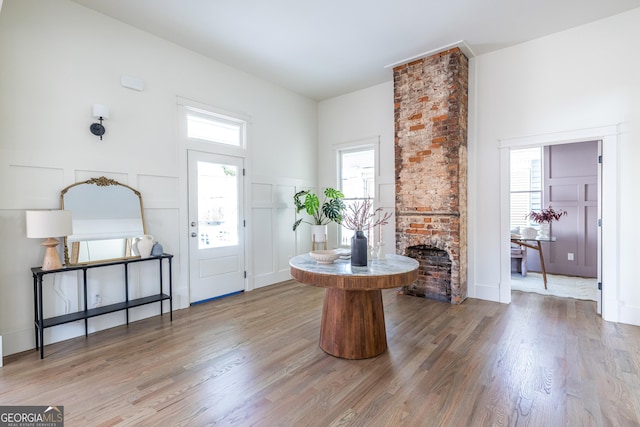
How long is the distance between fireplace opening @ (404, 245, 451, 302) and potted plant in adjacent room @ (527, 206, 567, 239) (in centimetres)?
249

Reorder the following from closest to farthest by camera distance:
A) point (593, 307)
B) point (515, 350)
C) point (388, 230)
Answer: point (515, 350) < point (593, 307) < point (388, 230)

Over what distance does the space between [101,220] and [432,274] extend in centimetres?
415

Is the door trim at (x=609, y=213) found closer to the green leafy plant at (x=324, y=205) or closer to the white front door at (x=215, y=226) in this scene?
the green leafy plant at (x=324, y=205)

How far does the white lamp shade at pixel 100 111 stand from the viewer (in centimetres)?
311

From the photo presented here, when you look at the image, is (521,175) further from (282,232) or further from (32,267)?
(32,267)

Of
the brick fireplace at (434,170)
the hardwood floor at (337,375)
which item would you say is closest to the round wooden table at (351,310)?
the hardwood floor at (337,375)

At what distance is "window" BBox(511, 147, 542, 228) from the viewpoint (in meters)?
5.80

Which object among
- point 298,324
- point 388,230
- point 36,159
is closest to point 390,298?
point 388,230

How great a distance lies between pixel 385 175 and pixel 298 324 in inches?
116

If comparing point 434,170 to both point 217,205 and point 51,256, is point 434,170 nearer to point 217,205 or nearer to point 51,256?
point 217,205

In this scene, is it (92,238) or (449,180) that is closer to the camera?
(92,238)

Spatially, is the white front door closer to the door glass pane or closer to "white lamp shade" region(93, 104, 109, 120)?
the door glass pane

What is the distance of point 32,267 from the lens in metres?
2.80

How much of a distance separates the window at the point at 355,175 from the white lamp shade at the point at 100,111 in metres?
3.75
